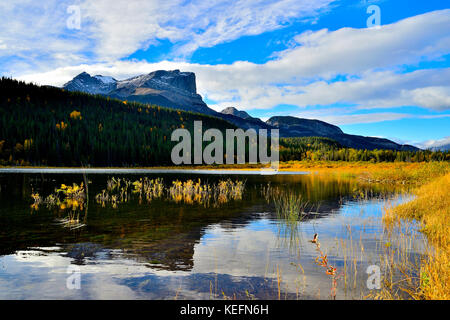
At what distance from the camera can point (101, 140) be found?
175000 millimetres

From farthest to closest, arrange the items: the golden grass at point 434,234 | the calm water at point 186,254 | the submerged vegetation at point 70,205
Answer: the submerged vegetation at point 70,205 → the calm water at point 186,254 → the golden grass at point 434,234

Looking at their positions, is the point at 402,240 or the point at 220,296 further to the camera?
the point at 402,240

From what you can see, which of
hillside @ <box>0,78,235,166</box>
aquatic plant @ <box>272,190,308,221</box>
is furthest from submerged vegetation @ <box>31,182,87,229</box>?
hillside @ <box>0,78,235,166</box>

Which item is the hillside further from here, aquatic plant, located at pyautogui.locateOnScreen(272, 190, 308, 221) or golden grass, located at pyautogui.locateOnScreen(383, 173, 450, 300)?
golden grass, located at pyautogui.locateOnScreen(383, 173, 450, 300)

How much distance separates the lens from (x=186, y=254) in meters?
12.9

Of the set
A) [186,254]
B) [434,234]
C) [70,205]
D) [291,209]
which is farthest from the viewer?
[70,205]

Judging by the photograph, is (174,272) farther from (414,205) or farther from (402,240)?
(414,205)

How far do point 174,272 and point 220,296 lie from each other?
243cm

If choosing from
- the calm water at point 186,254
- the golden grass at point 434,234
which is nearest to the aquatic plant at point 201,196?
the calm water at point 186,254

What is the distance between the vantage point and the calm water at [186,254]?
9070mm

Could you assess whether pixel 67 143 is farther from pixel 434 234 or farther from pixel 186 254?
pixel 434 234

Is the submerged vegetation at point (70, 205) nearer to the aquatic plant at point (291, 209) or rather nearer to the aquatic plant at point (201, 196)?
the aquatic plant at point (201, 196)

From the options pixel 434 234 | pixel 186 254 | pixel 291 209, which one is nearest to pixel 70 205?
pixel 186 254
